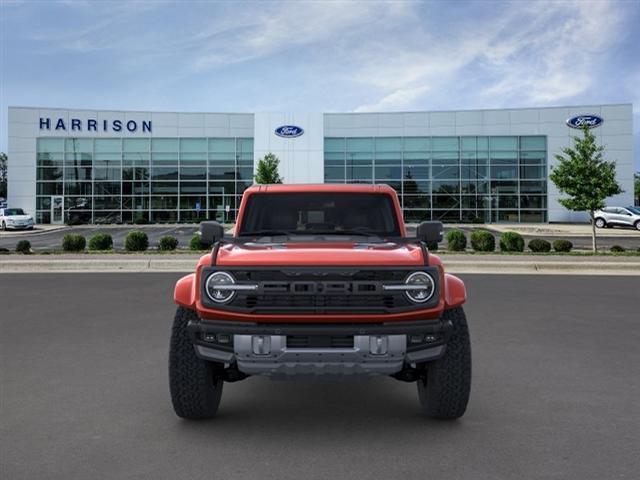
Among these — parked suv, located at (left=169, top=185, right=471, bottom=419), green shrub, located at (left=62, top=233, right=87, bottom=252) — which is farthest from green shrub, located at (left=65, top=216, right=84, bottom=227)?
parked suv, located at (left=169, top=185, right=471, bottom=419)

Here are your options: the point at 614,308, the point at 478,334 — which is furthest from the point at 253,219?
the point at 614,308

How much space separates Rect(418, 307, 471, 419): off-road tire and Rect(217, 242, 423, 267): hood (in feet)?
1.88

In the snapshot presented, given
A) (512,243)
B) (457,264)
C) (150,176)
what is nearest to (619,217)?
(512,243)

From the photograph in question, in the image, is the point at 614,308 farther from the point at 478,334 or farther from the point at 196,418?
the point at 196,418

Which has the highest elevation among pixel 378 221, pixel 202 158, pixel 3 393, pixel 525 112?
pixel 525 112

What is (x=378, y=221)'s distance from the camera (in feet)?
18.3

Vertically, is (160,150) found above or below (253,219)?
above

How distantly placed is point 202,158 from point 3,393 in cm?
4248

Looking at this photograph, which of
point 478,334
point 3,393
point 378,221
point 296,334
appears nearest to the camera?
point 296,334

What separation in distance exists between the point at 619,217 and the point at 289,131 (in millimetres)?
24632

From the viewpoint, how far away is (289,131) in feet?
151

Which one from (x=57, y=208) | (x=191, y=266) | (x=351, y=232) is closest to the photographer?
(x=351, y=232)

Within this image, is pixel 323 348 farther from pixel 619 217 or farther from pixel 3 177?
pixel 3 177

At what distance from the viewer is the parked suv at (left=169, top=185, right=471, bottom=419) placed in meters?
3.85
